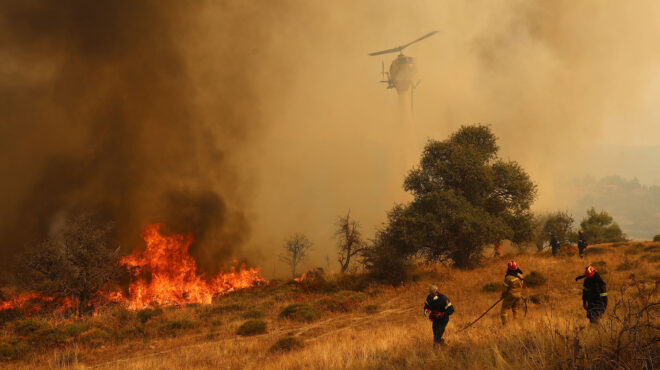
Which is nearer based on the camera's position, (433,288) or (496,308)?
(433,288)

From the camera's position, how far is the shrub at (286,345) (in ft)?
40.7

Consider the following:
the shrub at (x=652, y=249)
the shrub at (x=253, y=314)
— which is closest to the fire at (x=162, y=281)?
the shrub at (x=253, y=314)

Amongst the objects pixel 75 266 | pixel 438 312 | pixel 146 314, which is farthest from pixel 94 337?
pixel 438 312

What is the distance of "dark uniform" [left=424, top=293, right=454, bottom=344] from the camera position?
941 cm

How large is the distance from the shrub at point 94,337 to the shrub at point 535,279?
2356 cm

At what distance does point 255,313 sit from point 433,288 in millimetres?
13764

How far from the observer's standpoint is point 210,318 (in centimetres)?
2042

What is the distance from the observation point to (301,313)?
18.6 m

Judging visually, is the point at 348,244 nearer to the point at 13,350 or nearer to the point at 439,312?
the point at 439,312

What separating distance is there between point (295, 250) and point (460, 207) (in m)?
48.1

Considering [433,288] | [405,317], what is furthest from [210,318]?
[433,288]

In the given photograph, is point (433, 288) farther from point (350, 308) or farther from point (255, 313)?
point (255, 313)

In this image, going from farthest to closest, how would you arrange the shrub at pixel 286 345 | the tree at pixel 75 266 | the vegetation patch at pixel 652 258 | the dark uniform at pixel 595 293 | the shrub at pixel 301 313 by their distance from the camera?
the tree at pixel 75 266, the vegetation patch at pixel 652 258, the shrub at pixel 301 313, the shrub at pixel 286 345, the dark uniform at pixel 595 293

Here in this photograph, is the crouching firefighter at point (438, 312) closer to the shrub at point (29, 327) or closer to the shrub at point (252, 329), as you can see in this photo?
the shrub at point (252, 329)
